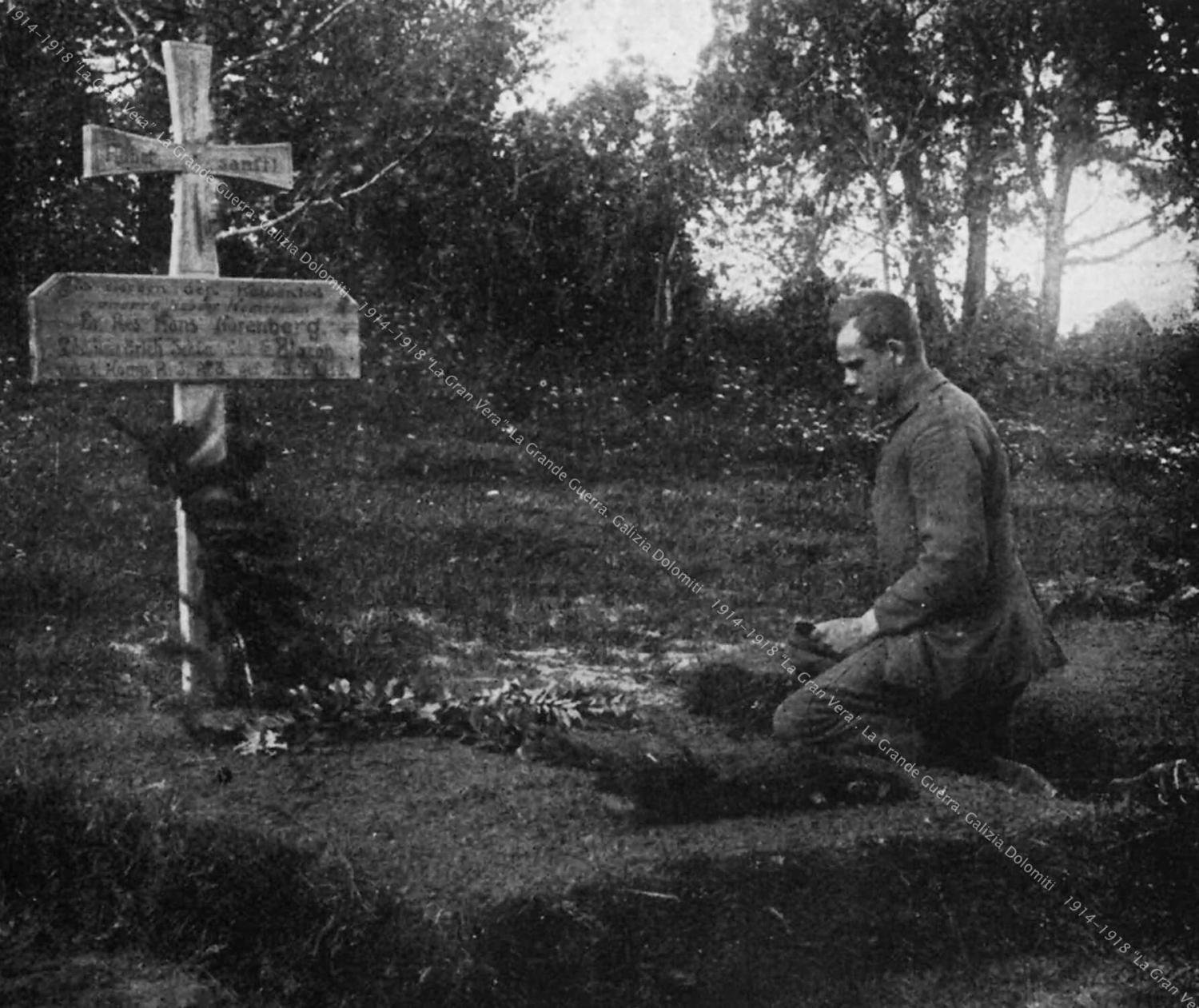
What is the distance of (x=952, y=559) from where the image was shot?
4.24 meters

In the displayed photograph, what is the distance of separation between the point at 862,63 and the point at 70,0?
10.4 meters

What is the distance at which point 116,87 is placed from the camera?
12.6 meters

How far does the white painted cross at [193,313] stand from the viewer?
187 inches

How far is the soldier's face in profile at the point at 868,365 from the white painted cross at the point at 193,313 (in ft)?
7.02

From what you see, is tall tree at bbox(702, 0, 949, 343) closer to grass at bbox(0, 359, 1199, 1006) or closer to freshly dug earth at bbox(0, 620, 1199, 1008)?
grass at bbox(0, 359, 1199, 1006)

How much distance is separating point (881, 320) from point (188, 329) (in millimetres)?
2702

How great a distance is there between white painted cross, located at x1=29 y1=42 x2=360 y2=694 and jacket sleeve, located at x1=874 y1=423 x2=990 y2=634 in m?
2.50

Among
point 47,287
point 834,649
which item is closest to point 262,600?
point 47,287

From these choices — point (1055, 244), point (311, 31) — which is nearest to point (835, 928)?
point (311, 31)

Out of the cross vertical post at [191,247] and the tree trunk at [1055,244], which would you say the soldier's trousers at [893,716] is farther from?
the tree trunk at [1055,244]

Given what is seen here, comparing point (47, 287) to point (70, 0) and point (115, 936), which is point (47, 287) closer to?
point (115, 936)

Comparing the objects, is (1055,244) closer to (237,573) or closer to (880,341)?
(880,341)

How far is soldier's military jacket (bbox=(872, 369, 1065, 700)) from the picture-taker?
13.9 ft

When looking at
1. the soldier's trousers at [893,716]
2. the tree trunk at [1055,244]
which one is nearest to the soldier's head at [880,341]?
the soldier's trousers at [893,716]
